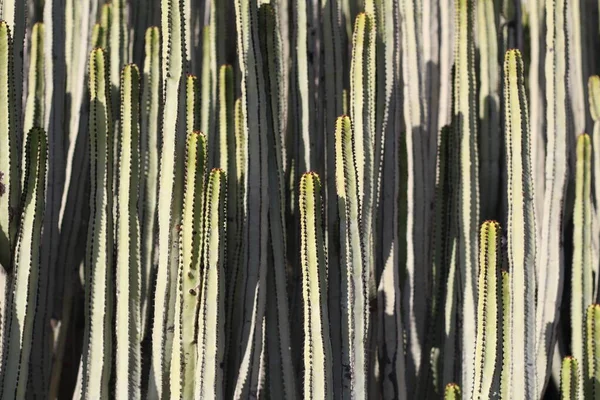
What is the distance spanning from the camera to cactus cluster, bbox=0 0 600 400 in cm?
216

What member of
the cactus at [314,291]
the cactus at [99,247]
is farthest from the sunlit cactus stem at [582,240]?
the cactus at [99,247]

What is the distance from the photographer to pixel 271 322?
7.75 feet

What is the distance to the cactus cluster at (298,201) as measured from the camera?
2164 mm

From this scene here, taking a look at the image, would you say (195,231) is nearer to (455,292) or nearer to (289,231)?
(289,231)

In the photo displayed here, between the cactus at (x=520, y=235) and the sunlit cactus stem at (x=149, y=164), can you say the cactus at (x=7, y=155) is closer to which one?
the sunlit cactus stem at (x=149, y=164)

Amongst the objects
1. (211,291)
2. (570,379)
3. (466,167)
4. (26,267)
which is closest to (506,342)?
(570,379)

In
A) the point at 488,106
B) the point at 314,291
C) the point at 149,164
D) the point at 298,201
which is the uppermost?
the point at 488,106

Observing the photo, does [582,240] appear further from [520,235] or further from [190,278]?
[190,278]

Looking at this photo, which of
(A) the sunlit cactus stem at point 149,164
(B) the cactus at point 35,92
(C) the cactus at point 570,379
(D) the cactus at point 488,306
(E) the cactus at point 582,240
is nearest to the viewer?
(D) the cactus at point 488,306

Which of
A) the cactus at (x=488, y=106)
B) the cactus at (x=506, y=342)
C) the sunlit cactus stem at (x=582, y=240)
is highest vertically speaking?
the cactus at (x=488, y=106)

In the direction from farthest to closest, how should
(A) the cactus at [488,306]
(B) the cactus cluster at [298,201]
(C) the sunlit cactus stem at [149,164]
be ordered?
(C) the sunlit cactus stem at [149,164], (B) the cactus cluster at [298,201], (A) the cactus at [488,306]

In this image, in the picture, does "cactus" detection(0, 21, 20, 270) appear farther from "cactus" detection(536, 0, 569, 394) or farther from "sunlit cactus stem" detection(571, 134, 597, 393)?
"sunlit cactus stem" detection(571, 134, 597, 393)

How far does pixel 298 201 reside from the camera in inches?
101

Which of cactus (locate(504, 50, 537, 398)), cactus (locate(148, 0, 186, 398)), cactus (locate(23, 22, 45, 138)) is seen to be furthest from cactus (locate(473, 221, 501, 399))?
cactus (locate(23, 22, 45, 138))
